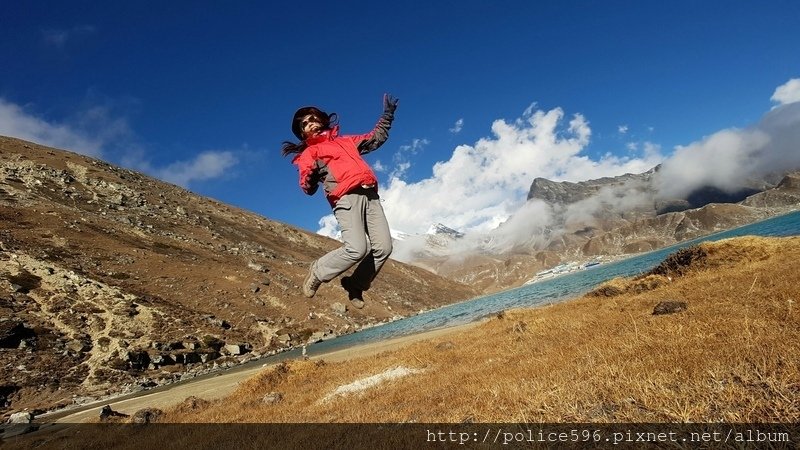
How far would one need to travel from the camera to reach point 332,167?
7023 millimetres

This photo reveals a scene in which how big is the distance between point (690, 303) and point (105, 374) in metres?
40.2

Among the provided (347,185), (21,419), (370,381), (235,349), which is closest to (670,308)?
(370,381)

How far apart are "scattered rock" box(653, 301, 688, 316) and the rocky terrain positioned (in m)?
34.1

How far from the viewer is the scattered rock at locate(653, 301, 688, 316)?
9266 mm

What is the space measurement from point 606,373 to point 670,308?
16.2 ft

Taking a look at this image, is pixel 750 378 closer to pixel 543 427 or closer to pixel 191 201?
pixel 543 427

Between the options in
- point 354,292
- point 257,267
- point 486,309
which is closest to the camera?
point 354,292

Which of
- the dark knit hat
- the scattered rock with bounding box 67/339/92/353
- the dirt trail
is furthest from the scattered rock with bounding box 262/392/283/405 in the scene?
the scattered rock with bounding box 67/339/92/353

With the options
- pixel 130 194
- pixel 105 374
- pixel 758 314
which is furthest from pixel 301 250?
pixel 758 314

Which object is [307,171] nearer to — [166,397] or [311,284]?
[311,284]

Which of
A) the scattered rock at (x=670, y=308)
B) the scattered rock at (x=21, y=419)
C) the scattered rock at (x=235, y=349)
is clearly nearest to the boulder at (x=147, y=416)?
the scattered rock at (x=670, y=308)

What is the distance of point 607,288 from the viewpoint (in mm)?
17766

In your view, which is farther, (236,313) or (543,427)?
(236,313)

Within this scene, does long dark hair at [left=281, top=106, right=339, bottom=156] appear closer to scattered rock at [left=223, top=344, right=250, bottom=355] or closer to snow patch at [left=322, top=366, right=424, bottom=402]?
snow patch at [left=322, top=366, right=424, bottom=402]
